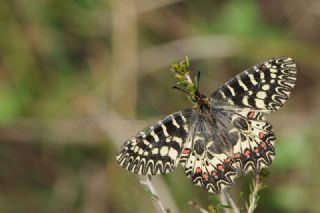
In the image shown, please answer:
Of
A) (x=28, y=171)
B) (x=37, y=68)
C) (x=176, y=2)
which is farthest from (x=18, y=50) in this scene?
(x=176, y=2)

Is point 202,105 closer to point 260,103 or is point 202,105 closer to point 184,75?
point 260,103

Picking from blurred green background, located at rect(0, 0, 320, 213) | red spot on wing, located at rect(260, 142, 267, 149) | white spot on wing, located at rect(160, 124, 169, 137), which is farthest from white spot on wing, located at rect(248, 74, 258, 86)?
blurred green background, located at rect(0, 0, 320, 213)

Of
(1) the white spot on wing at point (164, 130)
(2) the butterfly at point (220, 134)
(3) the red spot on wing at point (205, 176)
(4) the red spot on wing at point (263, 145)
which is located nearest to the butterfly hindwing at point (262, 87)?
(2) the butterfly at point (220, 134)

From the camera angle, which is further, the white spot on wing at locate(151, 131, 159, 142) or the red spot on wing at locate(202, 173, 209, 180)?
the white spot on wing at locate(151, 131, 159, 142)

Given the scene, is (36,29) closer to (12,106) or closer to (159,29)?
(12,106)

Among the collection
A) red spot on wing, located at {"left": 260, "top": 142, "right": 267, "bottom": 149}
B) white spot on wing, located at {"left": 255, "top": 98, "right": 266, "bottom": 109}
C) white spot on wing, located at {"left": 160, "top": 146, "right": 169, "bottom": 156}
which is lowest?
red spot on wing, located at {"left": 260, "top": 142, "right": 267, "bottom": 149}

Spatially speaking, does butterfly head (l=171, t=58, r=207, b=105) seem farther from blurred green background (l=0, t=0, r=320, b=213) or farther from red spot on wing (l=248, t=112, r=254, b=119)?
blurred green background (l=0, t=0, r=320, b=213)

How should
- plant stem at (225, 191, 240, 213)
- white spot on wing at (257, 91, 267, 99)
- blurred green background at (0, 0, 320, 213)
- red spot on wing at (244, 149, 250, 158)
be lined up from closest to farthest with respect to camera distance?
plant stem at (225, 191, 240, 213)
red spot on wing at (244, 149, 250, 158)
white spot on wing at (257, 91, 267, 99)
blurred green background at (0, 0, 320, 213)
